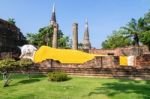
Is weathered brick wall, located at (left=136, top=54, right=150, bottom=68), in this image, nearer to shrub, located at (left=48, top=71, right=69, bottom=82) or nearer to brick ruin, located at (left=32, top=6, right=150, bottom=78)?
brick ruin, located at (left=32, top=6, right=150, bottom=78)

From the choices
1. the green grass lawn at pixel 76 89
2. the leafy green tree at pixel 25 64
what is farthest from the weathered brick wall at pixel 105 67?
the green grass lawn at pixel 76 89

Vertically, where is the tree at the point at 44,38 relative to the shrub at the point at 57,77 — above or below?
above

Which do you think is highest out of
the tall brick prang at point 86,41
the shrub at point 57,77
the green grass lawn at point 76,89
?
the tall brick prang at point 86,41

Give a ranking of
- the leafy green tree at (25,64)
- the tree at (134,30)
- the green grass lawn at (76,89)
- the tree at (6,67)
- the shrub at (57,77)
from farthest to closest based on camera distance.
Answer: the tree at (134,30), the leafy green tree at (25,64), the shrub at (57,77), the tree at (6,67), the green grass lawn at (76,89)

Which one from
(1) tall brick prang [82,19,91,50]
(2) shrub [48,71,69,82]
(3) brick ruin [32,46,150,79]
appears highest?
(1) tall brick prang [82,19,91,50]

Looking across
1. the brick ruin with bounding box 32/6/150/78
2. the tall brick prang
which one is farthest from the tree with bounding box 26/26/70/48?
the brick ruin with bounding box 32/6/150/78

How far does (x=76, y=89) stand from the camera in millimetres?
13555

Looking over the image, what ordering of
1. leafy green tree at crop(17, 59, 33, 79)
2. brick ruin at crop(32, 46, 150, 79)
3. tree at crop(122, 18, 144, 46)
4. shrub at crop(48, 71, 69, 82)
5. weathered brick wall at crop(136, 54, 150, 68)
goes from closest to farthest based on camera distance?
shrub at crop(48, 71, 69, 82)
leafy green tree at crop(17, 59, 33, 79)
brick ruin at crop(32, 46, 150, 79)
weathered brick wall at crop(136, 54, 150, 68)
tree at crop(122, 18, 144, 46)

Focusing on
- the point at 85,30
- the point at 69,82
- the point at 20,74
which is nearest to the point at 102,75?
the point at 69,82

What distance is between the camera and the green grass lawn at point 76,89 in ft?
40.6

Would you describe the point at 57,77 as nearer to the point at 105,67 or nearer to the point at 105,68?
the point at 105,68

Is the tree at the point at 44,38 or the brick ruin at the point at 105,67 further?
the tree at the point at 44,38

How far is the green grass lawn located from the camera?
12.4m

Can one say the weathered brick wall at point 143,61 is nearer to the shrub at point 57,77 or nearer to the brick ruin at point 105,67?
the brick ruin at point 105,67
